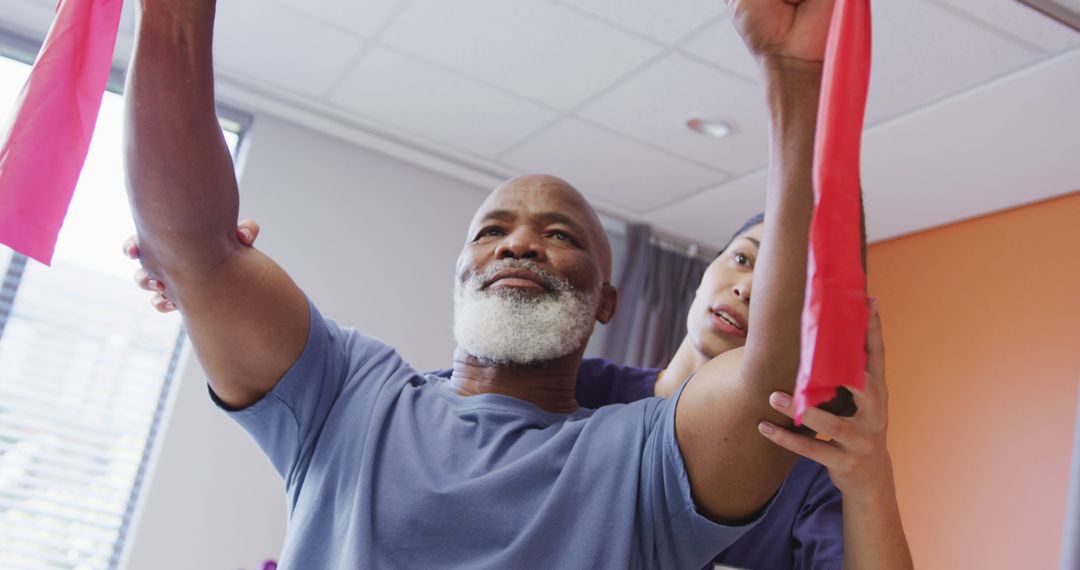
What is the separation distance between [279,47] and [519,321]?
2236 millimetres

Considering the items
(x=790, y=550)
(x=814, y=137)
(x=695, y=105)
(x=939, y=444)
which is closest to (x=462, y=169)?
(x=695, y=105)

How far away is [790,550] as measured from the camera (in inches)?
52.1

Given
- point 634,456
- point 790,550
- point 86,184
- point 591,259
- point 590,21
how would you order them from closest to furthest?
point 634,456 → point 790,550 → point 591,259 → point 590,21 → point 86,184

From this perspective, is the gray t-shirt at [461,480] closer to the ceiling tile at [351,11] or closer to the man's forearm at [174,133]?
the man's forearm at [174,133]

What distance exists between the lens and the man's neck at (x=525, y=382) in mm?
1349

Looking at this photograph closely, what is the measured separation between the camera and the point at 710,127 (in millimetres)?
3227

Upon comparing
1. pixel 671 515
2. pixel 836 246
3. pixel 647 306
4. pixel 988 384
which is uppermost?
pixel 647 306

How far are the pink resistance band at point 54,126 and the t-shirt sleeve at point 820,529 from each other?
999mm

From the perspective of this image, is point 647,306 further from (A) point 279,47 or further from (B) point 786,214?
(B) point 786,214

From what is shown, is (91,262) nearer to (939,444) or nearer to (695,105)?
(695,105)

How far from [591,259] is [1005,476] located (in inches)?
98.4

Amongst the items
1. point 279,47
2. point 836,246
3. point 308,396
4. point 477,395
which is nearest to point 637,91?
point 279,47

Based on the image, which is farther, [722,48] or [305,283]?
[305,283]

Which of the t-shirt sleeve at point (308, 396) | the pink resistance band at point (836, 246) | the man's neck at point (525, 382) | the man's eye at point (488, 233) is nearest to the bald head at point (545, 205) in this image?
the man's eye at point (488, 233)
